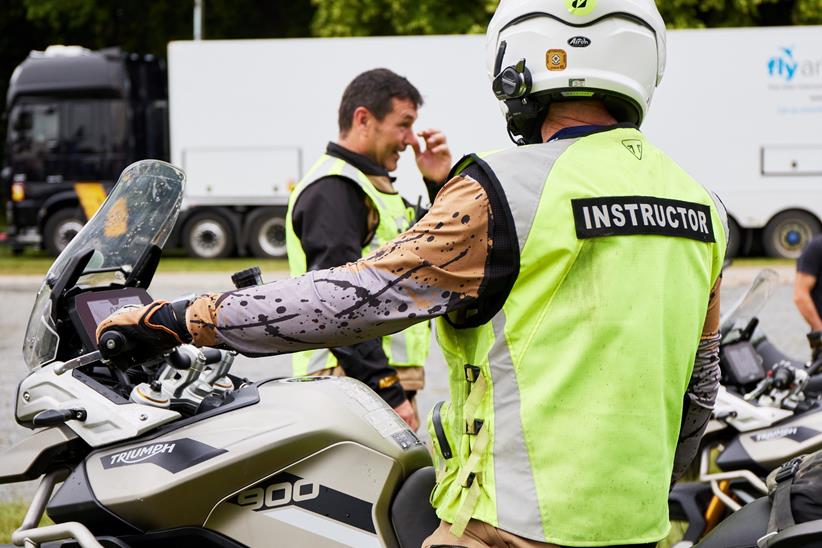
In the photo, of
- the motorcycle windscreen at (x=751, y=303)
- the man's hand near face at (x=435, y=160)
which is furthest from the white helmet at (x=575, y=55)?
the motorcycle windscreen at (x=751, y=303)

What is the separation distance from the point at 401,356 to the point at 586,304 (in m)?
2.21

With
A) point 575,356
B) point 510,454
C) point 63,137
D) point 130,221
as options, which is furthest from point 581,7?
point 63,137

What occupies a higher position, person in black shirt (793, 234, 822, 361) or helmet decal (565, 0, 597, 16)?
helmet decal (565, 0, 597, 16)

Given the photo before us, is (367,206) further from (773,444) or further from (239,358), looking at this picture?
(239,358)

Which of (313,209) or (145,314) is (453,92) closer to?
(313,209)

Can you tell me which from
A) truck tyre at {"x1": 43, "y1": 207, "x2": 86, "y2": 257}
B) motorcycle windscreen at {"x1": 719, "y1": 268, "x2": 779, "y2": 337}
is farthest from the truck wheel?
motorcycle windscreen at {"x1": 719, "y1": 268, "x2": 779, "y2": 337}

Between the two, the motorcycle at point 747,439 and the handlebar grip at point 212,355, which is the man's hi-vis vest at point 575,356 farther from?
the motorcycle at point 747,439

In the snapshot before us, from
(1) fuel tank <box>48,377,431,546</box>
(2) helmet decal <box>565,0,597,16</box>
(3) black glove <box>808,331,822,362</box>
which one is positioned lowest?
(3) black glove <box>808,331,822,362</box>

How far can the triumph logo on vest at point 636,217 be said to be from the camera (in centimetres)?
202

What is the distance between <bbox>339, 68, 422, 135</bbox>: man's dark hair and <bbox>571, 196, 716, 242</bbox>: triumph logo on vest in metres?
2.28

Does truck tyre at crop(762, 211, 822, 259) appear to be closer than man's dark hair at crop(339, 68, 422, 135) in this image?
No

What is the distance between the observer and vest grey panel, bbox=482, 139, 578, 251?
2.00 m

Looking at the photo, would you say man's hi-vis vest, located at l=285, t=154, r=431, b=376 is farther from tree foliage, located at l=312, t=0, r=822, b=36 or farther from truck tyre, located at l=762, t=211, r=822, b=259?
tree foliage, located at l=312, t=0, r=822, b=36


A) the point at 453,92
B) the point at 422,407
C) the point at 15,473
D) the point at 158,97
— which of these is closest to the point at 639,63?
Result: the point at 15,473
